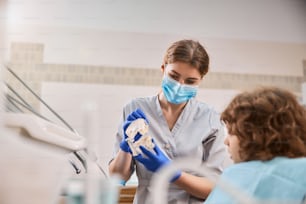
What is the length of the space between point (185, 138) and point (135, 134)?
25 centimetres

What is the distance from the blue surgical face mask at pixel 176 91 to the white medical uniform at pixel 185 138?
45mm

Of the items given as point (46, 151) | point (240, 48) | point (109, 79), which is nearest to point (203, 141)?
point (46, 151)

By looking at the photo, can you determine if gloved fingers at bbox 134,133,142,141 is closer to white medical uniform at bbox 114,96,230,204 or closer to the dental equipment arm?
white medical uniform at bbox 114,96,230,204

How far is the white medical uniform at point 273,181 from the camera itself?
0.81 metres

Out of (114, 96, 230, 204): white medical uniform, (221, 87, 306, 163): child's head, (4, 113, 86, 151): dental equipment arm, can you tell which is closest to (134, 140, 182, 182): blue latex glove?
(114, 96, 230, 204): white medical uniform

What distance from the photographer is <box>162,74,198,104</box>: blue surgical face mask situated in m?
1.27

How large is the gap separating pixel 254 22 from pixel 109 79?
3.49 feet

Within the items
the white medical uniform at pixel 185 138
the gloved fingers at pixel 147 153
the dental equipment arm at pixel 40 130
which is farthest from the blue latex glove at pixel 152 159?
the dental equipment arm at pixel 40 130

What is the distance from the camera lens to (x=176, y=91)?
1.28 meters

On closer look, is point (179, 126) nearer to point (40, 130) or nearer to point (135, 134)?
point (135, 134)

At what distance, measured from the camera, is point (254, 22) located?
8.52 ft

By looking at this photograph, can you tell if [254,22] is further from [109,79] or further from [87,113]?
[87,113]

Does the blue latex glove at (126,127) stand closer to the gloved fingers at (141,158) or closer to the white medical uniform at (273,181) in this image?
the gloved fingers at (141,158)

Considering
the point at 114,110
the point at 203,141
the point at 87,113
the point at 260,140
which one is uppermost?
the point at 87,113
